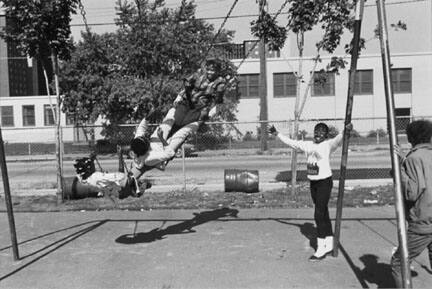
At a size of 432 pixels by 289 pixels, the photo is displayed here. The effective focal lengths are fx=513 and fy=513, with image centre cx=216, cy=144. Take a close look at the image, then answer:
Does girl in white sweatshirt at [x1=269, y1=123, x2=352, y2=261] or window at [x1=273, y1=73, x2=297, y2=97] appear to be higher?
window at [x1=273, y1=73, x2=297, y2=97]

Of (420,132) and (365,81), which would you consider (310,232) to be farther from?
(365,81)

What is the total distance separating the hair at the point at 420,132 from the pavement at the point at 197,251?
1.67 m

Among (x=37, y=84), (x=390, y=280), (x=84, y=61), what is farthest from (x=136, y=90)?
(x=37, y=84)

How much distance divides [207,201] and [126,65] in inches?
647

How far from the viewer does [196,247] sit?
7.12 meters

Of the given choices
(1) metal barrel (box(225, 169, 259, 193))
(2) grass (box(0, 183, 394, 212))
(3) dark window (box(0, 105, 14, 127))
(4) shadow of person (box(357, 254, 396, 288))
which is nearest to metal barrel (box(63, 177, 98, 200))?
(2) grass (box(0, 183, 394, 212))

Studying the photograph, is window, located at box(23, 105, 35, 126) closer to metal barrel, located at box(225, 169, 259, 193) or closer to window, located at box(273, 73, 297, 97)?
window, located at box(273, 73, 297, 97)

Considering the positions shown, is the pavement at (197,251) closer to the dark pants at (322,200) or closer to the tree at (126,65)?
the dark pants at (322,200)

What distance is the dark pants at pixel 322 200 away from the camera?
641 cm

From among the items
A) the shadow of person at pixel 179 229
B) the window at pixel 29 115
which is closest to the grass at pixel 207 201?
the shadow of person at pixel 179 229

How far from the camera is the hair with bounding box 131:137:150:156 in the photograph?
6.44 meters

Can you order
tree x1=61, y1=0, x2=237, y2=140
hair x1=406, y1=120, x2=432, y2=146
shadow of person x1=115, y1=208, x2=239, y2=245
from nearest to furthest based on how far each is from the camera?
hair x1=406, y1=120, x2=432, y2=146 → shadow of person x1=115, y1=208, x2=239, y2=245 → tree x1=61, y1=0, x2=237, y2=140

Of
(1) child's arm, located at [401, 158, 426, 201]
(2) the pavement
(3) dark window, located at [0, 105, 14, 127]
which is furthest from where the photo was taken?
(3) dark window, located at [0, 105, 14, 127]

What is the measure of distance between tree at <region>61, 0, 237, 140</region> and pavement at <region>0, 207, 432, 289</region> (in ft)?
46.3
